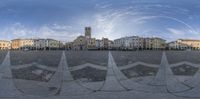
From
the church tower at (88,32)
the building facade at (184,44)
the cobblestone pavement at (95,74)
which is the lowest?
the cobblestone pavement at (95,74)

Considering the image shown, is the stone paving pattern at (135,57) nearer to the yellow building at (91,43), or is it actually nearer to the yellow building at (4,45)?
the yellow building at (91,43)

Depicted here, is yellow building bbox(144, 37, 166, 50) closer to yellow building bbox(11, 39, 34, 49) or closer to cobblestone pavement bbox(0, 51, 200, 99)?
cobblestone pavement bbox(0, 51, 200, 99)

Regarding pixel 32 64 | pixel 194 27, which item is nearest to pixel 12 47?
pixel 32 64

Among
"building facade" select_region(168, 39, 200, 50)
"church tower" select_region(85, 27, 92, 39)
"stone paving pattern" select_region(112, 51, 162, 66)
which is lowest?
"stone paving pattern" select_region(112, 51, 162, 66)

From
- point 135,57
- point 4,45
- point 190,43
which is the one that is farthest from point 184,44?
point 4,45

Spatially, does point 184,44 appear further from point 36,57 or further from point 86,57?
point 36,57

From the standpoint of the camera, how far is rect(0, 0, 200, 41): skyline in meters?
1.74

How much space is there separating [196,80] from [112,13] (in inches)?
28.6

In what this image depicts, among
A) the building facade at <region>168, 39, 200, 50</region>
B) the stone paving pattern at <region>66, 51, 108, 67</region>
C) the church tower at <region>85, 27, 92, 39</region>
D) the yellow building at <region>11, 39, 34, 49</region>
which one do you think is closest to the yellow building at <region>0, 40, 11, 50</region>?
the yellow building at <region>11, 39, 34, 49</region>

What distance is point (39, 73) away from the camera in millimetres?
1790

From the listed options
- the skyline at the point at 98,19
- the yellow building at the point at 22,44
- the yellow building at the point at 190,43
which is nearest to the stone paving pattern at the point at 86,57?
the skyline at the point at 98,19

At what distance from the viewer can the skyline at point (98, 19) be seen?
174 cm

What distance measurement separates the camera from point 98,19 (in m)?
1.78

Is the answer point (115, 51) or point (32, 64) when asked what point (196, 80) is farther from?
point (32, 64)
